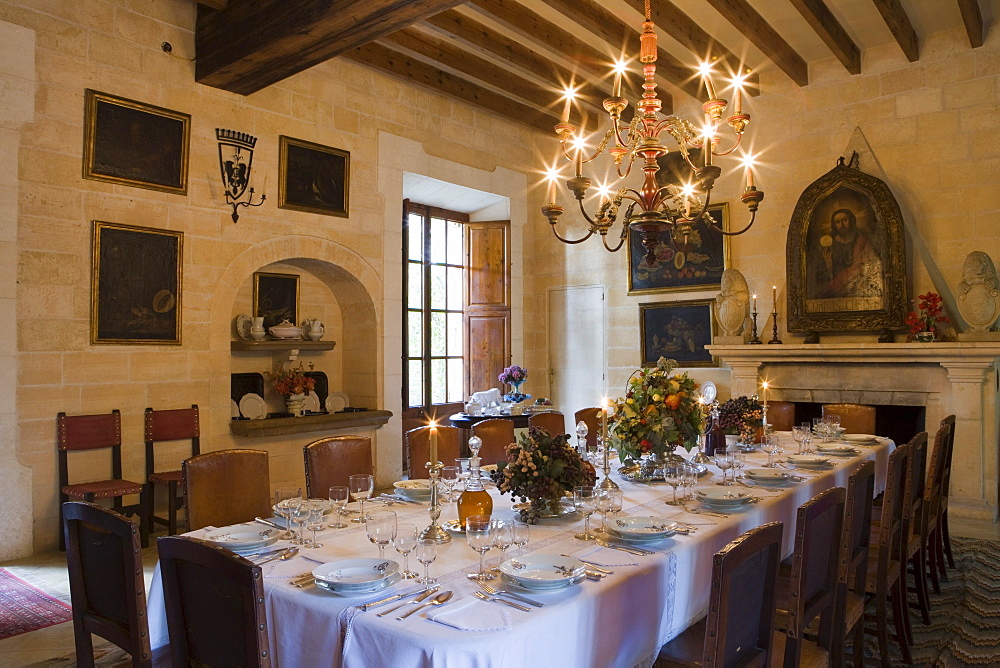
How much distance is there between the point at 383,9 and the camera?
395 cm

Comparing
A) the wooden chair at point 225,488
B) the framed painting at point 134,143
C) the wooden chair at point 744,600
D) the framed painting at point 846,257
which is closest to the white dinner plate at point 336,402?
the framed painting at point 134,143

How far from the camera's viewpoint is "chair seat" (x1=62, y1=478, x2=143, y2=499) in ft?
14.1

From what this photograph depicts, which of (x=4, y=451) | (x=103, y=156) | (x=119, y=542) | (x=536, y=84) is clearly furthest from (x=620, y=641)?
(x=536, y=84)

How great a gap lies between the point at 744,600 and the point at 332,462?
2134 millimetres

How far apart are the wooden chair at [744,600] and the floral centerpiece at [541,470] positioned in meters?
0.74

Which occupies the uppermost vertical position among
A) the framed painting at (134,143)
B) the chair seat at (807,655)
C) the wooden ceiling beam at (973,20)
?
the wooden ceiling beam at (973,20)

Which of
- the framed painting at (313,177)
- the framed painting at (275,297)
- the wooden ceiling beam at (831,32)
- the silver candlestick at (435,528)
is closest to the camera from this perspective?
the silver candlestick at (435,528)

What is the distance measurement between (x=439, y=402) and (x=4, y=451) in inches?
175

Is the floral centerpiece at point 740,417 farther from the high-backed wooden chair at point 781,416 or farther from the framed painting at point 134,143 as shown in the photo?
the framed painting at point 134,143

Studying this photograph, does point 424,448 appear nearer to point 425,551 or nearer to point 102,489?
point 425,551

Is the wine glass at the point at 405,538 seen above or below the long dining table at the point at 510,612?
above

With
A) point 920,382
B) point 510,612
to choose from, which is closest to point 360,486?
point 510,612

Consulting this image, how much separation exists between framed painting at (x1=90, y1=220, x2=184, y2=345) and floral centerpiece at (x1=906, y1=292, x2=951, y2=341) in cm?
586

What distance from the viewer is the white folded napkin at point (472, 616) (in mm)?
1580
